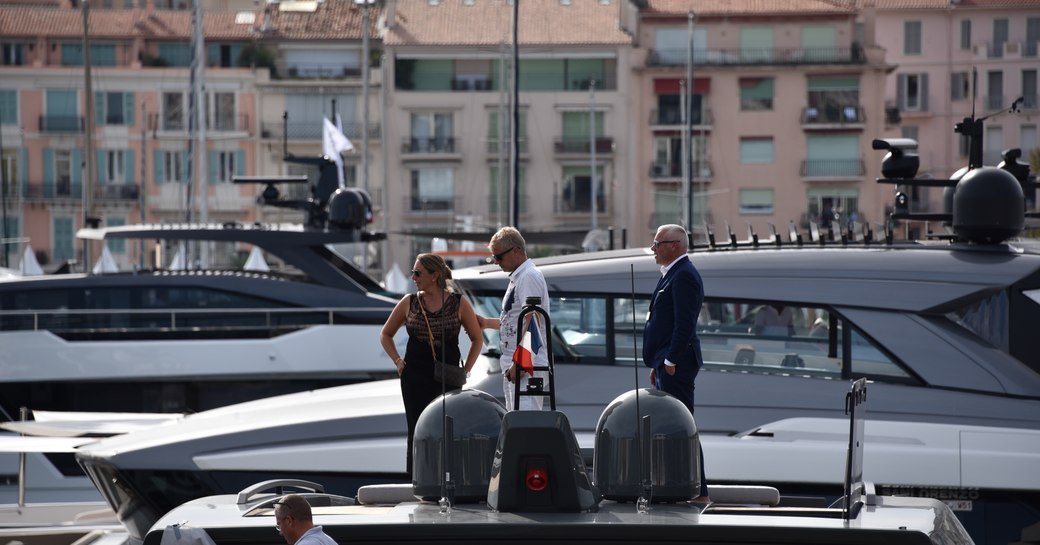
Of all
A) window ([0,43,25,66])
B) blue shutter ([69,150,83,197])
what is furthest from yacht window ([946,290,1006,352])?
window ([0,43,25,66])

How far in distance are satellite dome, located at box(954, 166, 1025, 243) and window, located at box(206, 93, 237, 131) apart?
52.7m

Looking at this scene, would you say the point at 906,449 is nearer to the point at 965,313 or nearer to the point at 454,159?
the point at 965,313

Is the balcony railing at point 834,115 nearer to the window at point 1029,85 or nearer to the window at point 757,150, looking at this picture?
the window at point 757,150

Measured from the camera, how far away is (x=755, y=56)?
5834 centimetres

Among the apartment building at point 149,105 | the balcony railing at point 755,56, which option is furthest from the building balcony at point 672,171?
the apartment building at point 149,105

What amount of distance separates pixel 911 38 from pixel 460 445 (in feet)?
193

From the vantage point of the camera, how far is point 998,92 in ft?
193

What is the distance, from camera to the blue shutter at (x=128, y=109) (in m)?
58.8

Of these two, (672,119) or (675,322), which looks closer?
(675,322)

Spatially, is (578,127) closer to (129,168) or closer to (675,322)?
(129,168)

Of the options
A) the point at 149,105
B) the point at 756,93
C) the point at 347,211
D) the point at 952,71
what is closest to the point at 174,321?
the point at 347,211

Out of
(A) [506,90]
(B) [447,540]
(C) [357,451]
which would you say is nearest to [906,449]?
(C) [357,451]

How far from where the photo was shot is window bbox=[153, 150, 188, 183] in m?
57.9

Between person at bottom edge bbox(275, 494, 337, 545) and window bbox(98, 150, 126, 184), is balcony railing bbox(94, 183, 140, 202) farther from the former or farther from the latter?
person at bottom edge bbox(275, 494, 337, 545)
